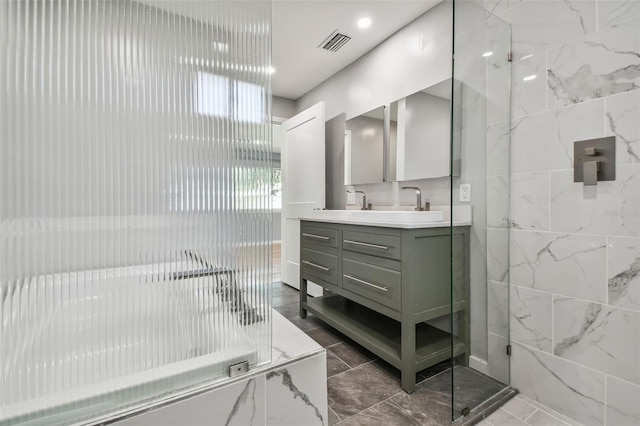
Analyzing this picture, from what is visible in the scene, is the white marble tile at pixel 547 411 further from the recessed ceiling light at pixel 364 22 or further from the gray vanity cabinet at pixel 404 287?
the recessed ceiling light at pixel 364 22

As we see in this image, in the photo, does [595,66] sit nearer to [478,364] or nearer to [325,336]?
[478,364]

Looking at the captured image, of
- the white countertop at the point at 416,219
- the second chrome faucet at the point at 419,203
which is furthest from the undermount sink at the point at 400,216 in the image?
the second chrome faucet at the point at 419,203

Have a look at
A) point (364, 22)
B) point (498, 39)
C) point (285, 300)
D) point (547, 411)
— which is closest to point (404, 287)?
point (547, 411)

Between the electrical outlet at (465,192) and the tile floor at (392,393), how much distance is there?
92 centimetres

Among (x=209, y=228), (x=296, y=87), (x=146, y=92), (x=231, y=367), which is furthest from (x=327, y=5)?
(x=231, y=367)

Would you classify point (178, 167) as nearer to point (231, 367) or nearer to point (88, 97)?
point (88, 97)

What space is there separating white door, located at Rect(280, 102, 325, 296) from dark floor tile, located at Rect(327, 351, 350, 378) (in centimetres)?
133

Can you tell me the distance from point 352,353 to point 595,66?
6.69 feet

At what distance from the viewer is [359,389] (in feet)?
5.37

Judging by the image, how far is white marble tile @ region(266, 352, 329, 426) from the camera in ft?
2.87

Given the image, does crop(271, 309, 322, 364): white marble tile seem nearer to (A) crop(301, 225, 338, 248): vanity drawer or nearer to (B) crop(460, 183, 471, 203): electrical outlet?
(A) crop(301, 225, 338, 248): vanity drawer

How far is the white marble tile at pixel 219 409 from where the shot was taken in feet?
2.41

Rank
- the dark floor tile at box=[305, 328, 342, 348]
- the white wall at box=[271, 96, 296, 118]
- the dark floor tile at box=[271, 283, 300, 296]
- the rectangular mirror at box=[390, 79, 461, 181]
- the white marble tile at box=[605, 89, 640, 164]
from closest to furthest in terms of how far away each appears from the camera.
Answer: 1. the white marble tile at box=[605, 89, 640, 164]
2. the rectangular mirror at box=[390, 79, 461, 181]
3. the dark floor tile at box=[305, 328, 342, 348]
4. the dark floor tile at box=[271, 283, 300, 296]
5. the white wall at box=[271, 96, 296, 118]

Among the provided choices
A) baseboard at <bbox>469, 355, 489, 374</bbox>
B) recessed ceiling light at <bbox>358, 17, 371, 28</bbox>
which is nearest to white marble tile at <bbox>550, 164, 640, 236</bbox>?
baseboard at <bbox>469, 355, 489, 374</bbox>
